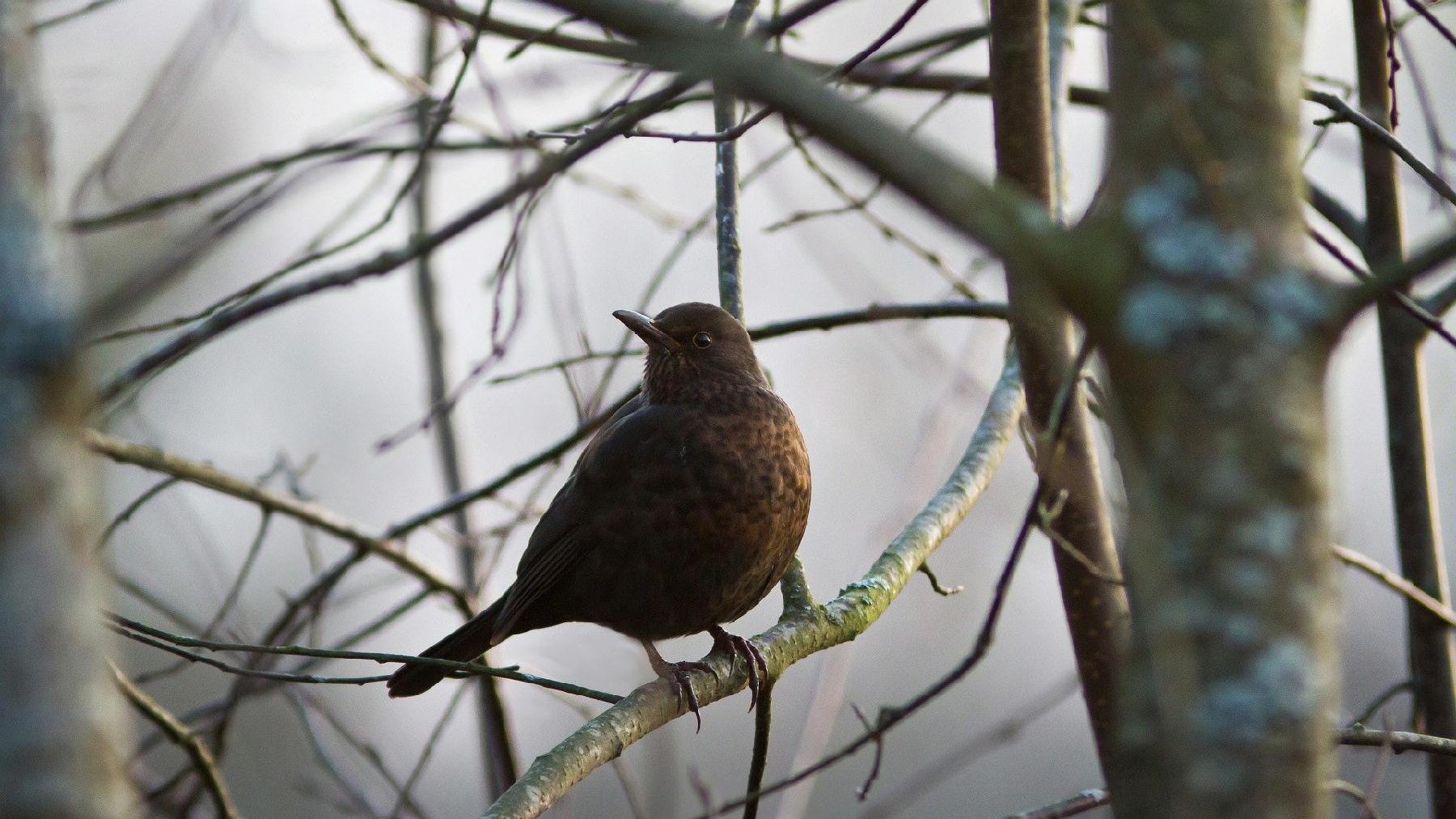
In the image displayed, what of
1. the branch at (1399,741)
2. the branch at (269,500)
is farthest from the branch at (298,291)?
the branch at (1399,741)

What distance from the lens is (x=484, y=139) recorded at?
4480 millimetres

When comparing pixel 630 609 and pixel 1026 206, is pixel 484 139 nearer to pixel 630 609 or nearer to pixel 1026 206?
pixel 630 609

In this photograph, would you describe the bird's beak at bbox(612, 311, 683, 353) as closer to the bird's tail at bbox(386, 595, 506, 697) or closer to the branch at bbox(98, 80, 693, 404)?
the bird's tail at bbox(386, 595, 506, 697)

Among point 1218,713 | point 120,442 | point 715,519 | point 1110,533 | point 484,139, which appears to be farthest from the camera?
point 484,139

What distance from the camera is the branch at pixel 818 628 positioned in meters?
2.31

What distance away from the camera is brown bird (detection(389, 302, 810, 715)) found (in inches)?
141

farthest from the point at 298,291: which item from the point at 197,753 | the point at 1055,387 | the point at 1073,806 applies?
the point at 1073,806

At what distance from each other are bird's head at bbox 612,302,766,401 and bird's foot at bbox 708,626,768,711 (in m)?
0.77

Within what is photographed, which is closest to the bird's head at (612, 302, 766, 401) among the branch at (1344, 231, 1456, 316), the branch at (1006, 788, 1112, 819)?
Answer: the branch at (1006, 788, 1112, 819)

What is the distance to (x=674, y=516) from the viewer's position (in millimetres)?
3641

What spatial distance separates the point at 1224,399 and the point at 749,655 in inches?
83.4

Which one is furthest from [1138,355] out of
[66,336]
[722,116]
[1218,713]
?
[722,116]

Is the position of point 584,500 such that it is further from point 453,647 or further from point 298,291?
point 298,291

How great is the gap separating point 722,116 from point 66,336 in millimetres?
2412
